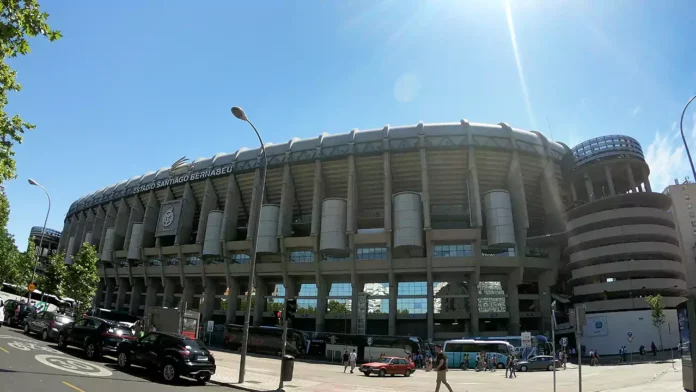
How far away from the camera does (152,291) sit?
67.7 meters

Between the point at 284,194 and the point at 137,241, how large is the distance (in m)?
31.7

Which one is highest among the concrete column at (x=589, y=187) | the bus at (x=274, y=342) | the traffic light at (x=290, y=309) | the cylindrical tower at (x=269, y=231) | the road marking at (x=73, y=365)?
the concrete column at (x=589, y=187)

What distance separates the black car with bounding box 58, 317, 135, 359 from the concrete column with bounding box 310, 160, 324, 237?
34182 mm

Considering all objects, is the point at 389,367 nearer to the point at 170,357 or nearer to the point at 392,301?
the point at 170,357

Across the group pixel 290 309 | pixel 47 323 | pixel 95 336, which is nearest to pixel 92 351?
pixel 95 336

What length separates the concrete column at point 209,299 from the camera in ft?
196

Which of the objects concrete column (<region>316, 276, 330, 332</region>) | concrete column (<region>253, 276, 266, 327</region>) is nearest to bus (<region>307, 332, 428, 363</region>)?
concrete column (<region>316, 276, 330, 332</region>)

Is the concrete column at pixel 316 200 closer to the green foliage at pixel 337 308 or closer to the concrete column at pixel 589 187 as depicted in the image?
the green foliage at pixel 337 308

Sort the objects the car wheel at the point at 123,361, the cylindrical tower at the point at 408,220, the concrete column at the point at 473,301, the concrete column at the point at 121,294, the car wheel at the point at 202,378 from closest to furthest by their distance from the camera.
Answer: the car wheel at the point at 202,378
the car wheel at the point at 123,361
the concrete column at the point at 473,301
the cylindrical tower at the point at 408,220
the concrete column at the point at 121,294

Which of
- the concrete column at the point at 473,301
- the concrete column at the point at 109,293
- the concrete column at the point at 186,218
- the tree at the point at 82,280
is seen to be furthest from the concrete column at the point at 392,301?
the concrete column at the point at 109,293

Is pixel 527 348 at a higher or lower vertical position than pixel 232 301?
lower

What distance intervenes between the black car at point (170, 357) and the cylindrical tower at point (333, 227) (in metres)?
35.9

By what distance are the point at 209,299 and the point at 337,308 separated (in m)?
21.1

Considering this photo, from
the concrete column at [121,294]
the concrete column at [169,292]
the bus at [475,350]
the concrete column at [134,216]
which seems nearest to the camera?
the bus at [475,350]
